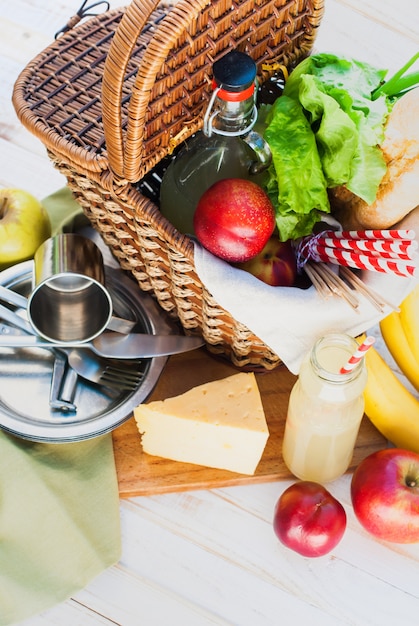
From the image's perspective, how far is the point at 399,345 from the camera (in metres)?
0.98

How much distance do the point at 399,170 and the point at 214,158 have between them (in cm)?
20

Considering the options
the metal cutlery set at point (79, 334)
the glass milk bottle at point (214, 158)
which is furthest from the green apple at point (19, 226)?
the glass milk bottle at point (214, 158)

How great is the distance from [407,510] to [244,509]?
18cm

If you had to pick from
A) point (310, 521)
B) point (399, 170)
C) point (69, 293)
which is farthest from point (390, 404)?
point (69, 293)

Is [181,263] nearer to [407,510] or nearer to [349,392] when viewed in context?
[349,392]

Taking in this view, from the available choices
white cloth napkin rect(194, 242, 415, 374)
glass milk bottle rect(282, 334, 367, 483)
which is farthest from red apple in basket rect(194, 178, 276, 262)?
glass milk bottle rect(282, 334, 367, 483)

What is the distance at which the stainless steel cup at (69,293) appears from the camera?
0.94m

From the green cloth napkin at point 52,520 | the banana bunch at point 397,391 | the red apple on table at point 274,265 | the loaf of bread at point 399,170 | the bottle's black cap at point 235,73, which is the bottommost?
the green cloth napkin at point 52,520

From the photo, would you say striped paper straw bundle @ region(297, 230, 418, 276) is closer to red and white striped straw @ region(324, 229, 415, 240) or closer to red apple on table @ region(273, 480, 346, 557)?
A: red and white striped straw @ region(324, 229, 415, 240)

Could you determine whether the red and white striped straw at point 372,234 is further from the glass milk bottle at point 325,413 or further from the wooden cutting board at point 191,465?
the wooden cutting board at point 191,465

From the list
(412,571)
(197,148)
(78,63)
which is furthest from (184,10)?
(412,571)

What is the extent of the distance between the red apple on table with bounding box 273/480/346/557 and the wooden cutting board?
0.07 metres

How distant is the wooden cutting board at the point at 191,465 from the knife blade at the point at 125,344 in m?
0.05

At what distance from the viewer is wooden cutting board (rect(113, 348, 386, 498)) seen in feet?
3.11
